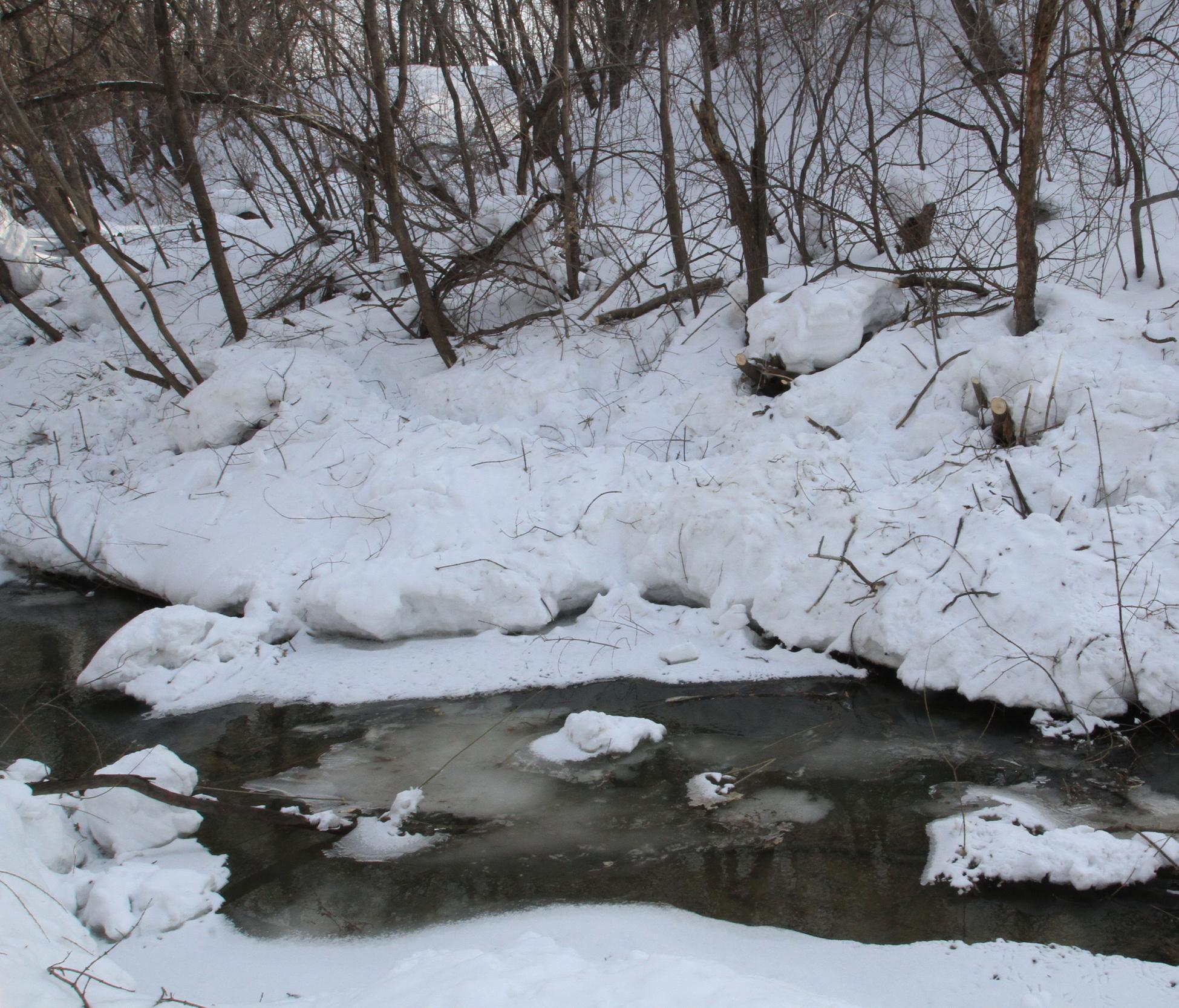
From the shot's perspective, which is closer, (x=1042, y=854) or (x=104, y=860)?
(x=1042, y=854)

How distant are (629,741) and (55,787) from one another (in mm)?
2724

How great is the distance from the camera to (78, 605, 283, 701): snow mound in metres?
5.68

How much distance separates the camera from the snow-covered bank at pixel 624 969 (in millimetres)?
2709

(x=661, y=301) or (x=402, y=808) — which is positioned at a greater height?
(x=661, y=301)

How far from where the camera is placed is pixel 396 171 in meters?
8.45

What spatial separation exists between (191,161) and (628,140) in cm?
445

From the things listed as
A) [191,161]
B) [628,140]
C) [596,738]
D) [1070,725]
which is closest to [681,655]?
[596,738]

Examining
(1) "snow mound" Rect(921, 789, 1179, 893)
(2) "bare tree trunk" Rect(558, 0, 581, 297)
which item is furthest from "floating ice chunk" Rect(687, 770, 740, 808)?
(2) "bare tree trunk" Rect(558, 0, 581, 297)

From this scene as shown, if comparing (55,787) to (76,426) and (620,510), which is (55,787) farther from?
(76,426)

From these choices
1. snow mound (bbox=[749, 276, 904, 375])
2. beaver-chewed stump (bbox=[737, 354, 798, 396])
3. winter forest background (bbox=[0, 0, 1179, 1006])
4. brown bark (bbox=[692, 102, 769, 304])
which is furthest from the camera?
brown bark (bbox=[692, 102, 769, 304])

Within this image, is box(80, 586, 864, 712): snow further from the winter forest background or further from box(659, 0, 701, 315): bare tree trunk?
box(659, 0, 701, 315): bare tree trunk

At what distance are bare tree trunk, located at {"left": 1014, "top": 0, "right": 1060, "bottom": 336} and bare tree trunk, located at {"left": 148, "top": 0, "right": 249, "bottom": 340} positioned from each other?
293 inches

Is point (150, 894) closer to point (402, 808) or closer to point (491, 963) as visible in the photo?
point (402, 808)

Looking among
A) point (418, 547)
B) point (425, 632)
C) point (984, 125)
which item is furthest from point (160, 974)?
point (984, 125)
